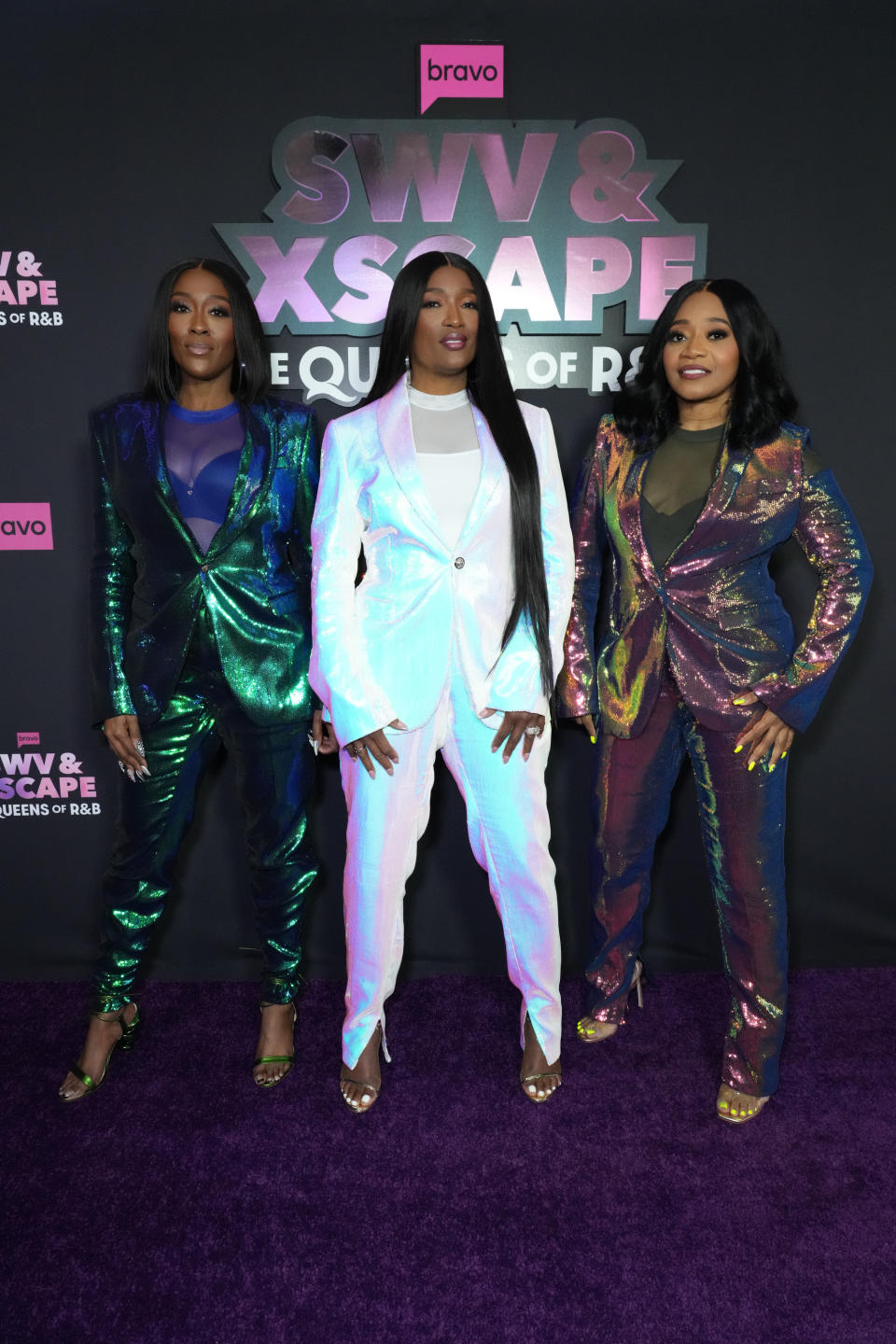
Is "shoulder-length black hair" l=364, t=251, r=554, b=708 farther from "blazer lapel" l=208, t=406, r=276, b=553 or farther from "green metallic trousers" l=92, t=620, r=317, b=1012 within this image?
"green metallic trousers" l=92, t=620, r=317, b=1012

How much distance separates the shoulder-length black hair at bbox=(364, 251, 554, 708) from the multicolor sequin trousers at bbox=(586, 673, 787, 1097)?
13.9 inches

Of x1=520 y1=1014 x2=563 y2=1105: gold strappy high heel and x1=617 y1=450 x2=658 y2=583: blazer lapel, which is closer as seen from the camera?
x1=617 y1=450 x2=658 y2=583: blazer lapel

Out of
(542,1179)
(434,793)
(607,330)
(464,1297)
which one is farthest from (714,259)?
(464,1297)

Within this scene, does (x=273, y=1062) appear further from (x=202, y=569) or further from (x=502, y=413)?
(x=502, y=413)

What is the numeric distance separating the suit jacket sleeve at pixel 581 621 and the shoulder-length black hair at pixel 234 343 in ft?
2.61

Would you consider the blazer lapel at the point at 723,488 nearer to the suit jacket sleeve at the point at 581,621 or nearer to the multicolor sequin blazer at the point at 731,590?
the multicolor sequin blazer at the point at 731,590

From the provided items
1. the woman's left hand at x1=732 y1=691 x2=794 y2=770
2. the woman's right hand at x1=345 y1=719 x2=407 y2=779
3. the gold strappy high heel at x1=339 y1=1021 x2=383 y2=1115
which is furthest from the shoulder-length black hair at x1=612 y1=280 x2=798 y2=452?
the gold strappy high heel at x1=339 y1=1021 x2=383 y2=1115

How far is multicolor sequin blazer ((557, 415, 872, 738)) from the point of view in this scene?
208cm

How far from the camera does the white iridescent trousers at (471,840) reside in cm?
215

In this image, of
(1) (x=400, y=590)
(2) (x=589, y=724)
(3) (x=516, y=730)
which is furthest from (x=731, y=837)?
(1) (x=400, y=590)

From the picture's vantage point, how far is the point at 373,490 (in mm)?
2072

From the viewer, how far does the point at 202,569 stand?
2.20m

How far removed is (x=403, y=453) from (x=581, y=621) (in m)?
0.62

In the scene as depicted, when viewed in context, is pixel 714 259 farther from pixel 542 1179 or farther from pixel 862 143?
pixel 542 1179
